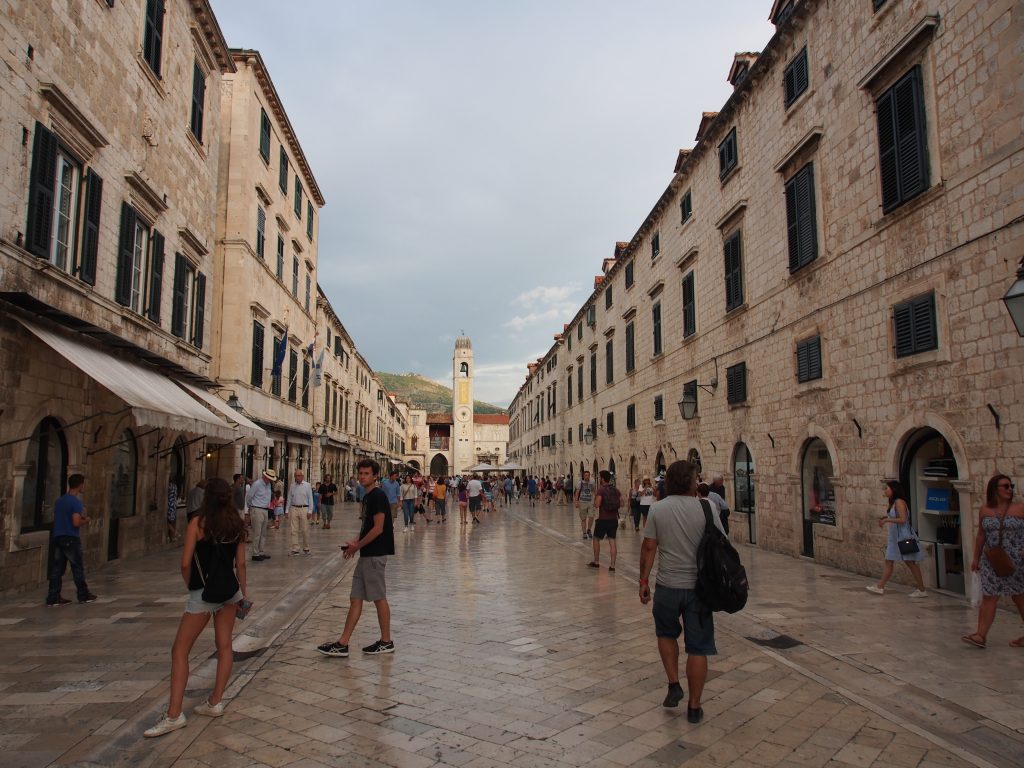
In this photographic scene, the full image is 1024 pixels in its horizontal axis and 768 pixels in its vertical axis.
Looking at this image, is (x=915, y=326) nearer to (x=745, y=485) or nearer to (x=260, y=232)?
(x=745, y=485)

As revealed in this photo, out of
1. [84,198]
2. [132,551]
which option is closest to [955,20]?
[84,198]

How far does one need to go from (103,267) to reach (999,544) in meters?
12.8

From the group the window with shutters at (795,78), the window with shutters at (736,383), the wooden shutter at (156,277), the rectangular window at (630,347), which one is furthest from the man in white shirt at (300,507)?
the rectangular window at (630,347)

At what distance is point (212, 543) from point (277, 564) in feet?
28.3

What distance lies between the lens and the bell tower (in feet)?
317

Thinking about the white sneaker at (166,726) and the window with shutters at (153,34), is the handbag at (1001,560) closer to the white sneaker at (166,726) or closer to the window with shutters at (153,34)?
the white sneaker at (166,726)

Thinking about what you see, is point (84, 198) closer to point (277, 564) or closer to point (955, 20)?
point (277, 564)

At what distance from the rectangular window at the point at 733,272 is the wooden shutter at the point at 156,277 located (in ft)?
41.6

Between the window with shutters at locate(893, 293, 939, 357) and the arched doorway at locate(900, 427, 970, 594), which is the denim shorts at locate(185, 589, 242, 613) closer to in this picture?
the arched doorway at locate(900, 427, 970, 594)

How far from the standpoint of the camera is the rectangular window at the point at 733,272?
16.1 meters

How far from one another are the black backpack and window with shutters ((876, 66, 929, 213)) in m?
7.52

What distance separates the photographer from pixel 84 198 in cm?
1062

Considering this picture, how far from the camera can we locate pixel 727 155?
55.8ft

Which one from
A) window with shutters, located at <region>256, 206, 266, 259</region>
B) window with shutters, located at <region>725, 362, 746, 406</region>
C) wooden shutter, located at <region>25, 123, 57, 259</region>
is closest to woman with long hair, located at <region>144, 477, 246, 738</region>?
wooden shutter, located at <region>25, 123, 57, 259</region>
